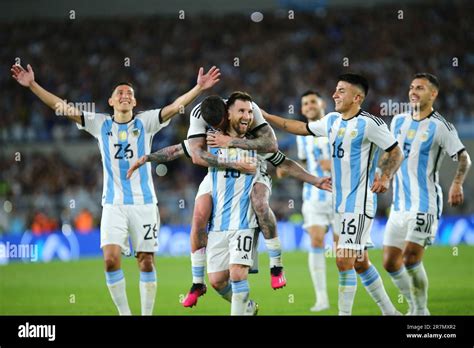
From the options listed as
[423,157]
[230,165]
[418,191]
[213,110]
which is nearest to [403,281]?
[418,191]

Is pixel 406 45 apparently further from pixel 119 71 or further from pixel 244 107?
pixel 244 107

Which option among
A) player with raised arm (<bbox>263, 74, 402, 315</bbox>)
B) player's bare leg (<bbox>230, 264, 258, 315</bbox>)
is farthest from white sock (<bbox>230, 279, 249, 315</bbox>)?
player with raised arm (<bbox>263, 74, 402, 315</bbox>)

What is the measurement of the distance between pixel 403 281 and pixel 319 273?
1.80m

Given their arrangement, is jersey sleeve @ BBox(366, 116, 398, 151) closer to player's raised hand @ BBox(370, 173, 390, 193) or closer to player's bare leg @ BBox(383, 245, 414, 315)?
player's raised hand @ BBox(370, 173, 390, 193)

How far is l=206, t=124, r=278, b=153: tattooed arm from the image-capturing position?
7.79 m

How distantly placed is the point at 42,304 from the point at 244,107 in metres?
4.60

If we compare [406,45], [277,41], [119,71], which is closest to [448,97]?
[406,45]

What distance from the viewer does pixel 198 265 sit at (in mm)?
8008

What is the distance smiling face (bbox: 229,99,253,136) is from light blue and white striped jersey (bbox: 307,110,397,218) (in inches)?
40.0

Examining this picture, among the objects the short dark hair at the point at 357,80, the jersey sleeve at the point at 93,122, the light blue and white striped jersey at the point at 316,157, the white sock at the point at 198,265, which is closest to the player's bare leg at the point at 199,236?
the white sock at the point at 198,265

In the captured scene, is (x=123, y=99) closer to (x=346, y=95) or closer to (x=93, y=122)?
(x=93, y=122)

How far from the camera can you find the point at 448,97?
858 inches

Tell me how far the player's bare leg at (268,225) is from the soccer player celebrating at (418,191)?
4.85ft

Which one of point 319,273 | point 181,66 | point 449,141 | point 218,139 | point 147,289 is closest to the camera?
point 218,139
